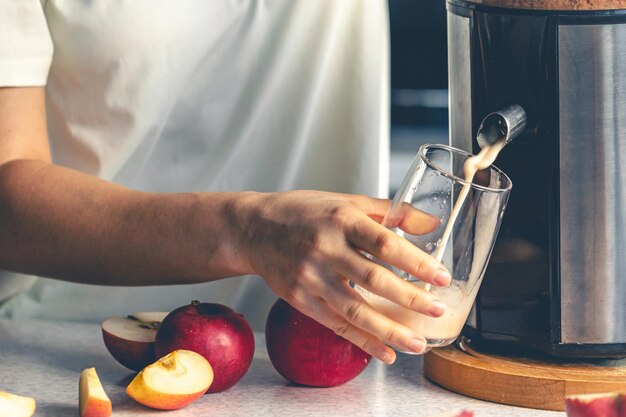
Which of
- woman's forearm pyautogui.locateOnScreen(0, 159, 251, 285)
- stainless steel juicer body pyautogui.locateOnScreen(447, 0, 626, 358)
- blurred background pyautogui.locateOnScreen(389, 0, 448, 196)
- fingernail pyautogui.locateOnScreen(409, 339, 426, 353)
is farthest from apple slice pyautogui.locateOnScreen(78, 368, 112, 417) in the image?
blurred background pyautogui.locateOnScreen(389, 0, 448, 196)

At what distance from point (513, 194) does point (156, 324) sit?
17.1 inches

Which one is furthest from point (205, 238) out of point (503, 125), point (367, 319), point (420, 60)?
point (420, 60)

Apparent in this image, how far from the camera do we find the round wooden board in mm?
1063

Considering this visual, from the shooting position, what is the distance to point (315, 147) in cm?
150

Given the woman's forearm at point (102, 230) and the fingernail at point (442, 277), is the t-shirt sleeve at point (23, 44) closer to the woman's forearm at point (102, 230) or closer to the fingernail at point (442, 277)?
the woman's forearm at point (102, 230)

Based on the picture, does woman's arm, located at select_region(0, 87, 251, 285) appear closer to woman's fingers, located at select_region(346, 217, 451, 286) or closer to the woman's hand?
the woman's hand

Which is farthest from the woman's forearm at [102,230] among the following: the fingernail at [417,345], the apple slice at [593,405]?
the apple slice at [593,405]

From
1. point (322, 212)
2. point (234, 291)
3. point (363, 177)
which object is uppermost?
point (322, 212)

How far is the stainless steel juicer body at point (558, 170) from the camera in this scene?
1042mm

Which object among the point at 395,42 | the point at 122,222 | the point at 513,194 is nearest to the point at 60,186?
the point at 122,222

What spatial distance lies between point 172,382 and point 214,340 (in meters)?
0.07

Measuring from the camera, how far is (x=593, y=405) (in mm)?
942

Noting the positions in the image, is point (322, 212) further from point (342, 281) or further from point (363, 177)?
point (363, 177)

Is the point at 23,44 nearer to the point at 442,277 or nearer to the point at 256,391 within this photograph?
the point at 256,391
